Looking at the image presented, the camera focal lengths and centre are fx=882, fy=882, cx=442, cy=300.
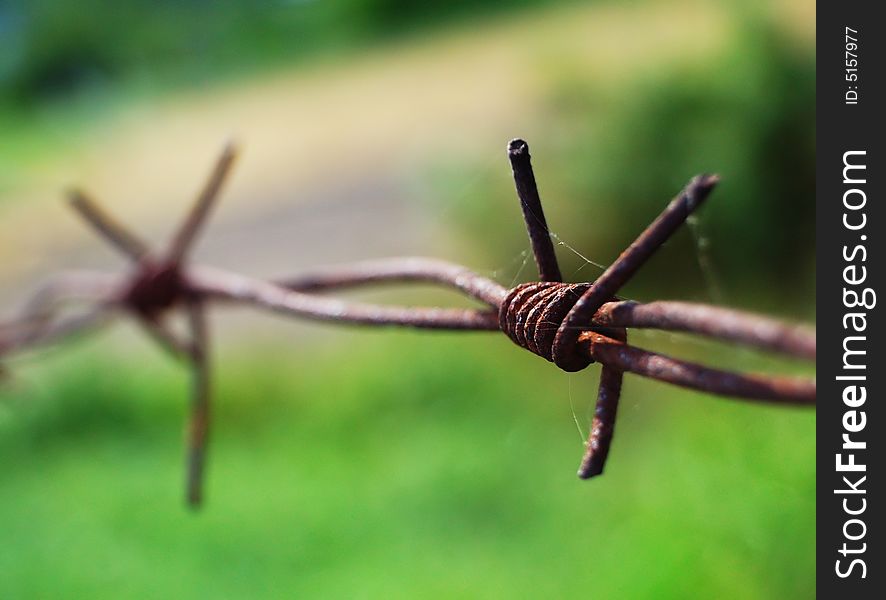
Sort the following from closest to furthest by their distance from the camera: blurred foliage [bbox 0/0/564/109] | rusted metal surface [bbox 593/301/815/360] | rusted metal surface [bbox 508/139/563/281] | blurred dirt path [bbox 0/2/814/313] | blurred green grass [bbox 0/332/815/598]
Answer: rusted metal surface [bbox 593/301/815/360], rusted metal surface [bbox 508/139/563/281], blurred green grass [bbox 0/332/815/598], blurred dirt path [bbox 0/2/814/313], blurred foliage [bbox 0/0/564/109]

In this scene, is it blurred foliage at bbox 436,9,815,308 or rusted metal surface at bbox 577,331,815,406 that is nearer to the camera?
rusted metal surface at bbox 577,331,815,406

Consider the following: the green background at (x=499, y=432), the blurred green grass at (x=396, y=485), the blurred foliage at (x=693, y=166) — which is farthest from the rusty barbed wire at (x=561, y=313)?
the blurred foliage at (x=693, y=166)

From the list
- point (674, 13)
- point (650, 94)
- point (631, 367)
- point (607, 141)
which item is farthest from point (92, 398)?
point (631, 367)

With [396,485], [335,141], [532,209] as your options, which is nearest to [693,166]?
[396,485]

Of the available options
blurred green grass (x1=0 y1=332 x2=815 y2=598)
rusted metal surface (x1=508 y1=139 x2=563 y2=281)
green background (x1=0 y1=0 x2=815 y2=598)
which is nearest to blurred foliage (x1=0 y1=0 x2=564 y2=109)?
green background (x1=0 y1=0 x2=815 y2=598)

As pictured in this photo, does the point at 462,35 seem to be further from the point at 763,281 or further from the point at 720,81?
the point at 763,281

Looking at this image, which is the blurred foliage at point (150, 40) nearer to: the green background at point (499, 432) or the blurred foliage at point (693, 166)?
the green background at point (499, 432)

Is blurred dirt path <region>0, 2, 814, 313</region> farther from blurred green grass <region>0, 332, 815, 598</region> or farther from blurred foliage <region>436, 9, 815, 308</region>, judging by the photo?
blurred green grass <region>0, 332, 815, 598</region>
